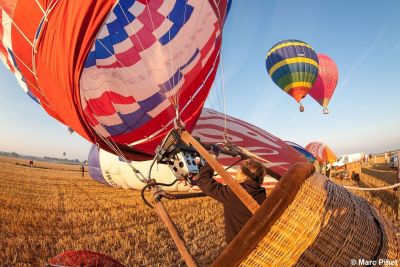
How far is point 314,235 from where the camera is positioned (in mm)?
1299

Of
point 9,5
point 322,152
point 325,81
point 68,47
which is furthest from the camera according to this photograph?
point 322,152

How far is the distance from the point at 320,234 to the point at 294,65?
1372cm

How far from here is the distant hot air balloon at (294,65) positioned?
1411 cm

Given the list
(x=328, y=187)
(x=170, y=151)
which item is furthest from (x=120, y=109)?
(x=328, y=187)

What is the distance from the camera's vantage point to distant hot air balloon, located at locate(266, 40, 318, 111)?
555 inches

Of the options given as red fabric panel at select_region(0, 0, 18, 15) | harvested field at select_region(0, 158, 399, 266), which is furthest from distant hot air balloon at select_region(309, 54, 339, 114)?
red fabric panel at select_region(0, 0, 18, 15)

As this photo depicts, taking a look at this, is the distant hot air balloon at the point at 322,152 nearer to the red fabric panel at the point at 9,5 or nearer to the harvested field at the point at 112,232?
the harvested field at the point at 112,232

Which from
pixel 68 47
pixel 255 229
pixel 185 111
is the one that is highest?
pixel 68 47

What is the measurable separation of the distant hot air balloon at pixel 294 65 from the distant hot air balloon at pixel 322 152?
5.00m

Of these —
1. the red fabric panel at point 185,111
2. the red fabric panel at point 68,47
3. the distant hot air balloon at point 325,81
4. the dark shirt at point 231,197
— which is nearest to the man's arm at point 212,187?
the dark shirt at point 231,197

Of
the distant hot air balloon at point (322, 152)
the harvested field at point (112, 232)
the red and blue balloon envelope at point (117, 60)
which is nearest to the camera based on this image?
the red and blue balloon envelope at point (117, 60)

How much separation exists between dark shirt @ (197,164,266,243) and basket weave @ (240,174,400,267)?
50 cm

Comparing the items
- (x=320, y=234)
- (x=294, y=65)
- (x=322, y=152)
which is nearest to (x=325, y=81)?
(x=322, y=152)

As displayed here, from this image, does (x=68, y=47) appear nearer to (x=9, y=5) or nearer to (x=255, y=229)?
(x=9, y=5)
